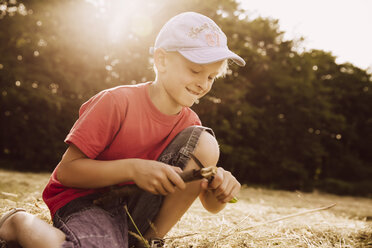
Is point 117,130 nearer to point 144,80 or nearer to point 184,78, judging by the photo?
point 184,78

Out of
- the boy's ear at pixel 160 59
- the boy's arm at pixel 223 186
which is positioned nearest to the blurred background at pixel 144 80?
the boy's ear at pixel 160 59

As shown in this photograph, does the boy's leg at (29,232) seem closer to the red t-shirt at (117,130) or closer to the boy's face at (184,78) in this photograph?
the red t-shirt at (117,130)

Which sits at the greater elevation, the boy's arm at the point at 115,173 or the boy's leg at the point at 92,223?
the boy's arm at the point at 115,173

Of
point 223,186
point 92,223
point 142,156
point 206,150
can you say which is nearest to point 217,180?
point 223,186

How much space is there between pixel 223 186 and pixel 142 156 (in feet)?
1.78

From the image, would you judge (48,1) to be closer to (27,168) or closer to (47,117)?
(47,117)

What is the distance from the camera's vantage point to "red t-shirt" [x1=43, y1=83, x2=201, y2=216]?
169 centimetres

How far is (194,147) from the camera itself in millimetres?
1940

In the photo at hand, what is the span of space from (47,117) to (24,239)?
10553 mm

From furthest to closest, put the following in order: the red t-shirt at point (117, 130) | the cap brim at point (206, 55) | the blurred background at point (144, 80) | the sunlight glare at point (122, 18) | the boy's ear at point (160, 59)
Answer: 1. the sunlight glare at point (122, 18)
2. the blurred background at point (144, 80)
3. the boy's ear at point (160, 59)
4. the cap brim at point (206, 55)
5. the red t-shirt at point (117, 130)

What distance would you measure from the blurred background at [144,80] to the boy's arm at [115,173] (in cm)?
1013

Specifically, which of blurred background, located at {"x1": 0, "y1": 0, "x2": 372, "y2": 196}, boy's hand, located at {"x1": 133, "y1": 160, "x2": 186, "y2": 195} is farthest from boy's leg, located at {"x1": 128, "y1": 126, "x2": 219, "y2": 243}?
blurred background, located at {"x1": 0, "y1": 0, "x2": 372, "y2": 196}

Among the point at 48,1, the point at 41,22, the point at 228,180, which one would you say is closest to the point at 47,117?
the point at 41,22

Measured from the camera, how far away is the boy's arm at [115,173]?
1.58 m
